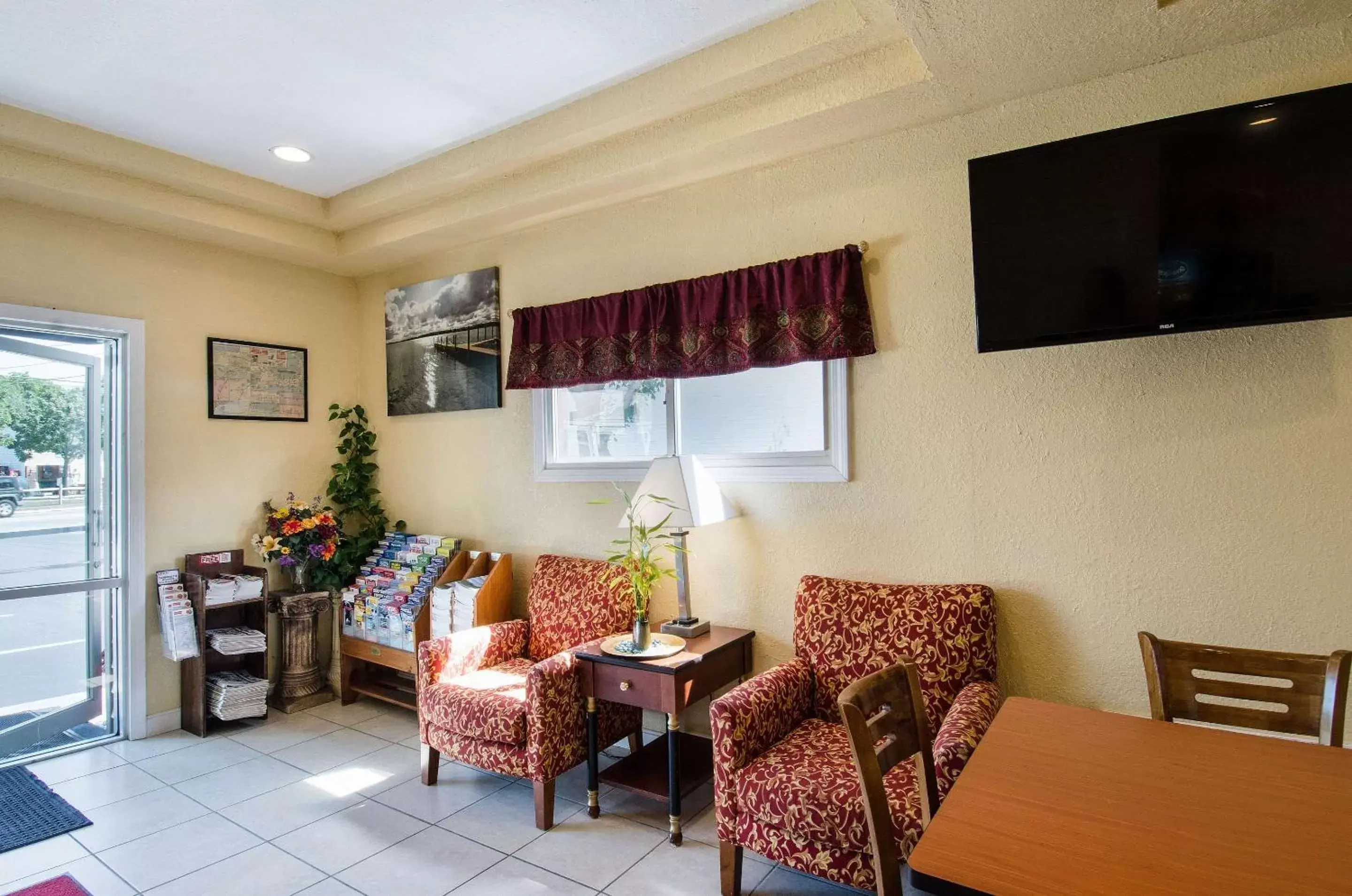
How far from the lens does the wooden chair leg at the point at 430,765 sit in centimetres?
306

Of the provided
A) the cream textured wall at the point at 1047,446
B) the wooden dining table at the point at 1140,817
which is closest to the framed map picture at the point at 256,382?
the cream textured wall at the point at 1047,446

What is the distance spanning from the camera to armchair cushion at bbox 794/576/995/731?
7.90ft

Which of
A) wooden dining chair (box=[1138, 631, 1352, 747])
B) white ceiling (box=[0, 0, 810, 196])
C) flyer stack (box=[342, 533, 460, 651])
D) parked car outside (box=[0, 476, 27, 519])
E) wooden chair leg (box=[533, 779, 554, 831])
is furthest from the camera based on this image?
flyer stack (box=[342, 533, 460, 651])

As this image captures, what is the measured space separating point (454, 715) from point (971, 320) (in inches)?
99.5

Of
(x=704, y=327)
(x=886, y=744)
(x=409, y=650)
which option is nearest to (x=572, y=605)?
(x=409, y=650)

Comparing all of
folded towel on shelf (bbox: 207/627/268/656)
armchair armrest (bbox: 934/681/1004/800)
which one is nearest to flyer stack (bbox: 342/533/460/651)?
folded towel on shelf (bbox: 207/627/268/656)

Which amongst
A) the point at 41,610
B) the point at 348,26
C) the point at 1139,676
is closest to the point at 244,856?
the point at 41,610

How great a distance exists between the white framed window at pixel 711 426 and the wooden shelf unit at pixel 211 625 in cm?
180

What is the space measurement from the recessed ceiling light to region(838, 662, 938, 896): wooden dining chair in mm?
3361

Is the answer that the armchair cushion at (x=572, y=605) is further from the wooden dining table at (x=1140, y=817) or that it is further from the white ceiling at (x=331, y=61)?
the white ceiling at (x=331, y=61)

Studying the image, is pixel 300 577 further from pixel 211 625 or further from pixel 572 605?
pixel 572 605

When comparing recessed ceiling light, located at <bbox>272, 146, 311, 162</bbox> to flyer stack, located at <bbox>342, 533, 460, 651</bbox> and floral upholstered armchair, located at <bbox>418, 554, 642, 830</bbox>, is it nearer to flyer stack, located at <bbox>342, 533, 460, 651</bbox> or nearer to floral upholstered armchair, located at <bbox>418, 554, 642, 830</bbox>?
flyer stack, located at <bbox>342, 533, 460, 651</bbox>

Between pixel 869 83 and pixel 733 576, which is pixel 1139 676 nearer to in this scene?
pixel 733 576

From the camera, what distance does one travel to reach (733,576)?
3.15m
